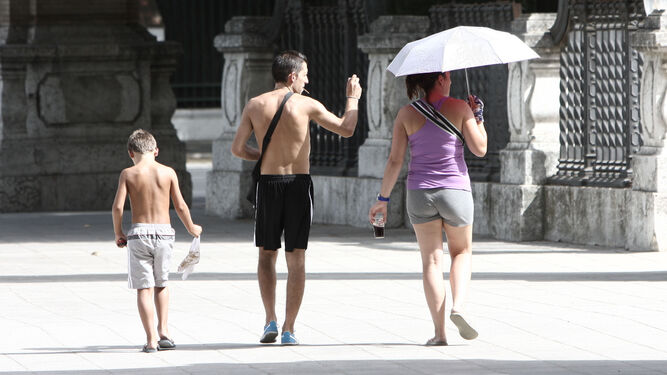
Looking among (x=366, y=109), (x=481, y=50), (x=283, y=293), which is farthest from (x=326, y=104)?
(x=481, y=50)

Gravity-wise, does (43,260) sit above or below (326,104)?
below

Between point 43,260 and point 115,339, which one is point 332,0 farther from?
point 115,339

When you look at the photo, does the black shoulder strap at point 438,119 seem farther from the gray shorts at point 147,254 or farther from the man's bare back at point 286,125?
the gray shorts at point 147,254

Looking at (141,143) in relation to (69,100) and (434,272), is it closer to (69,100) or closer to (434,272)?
(434,272)

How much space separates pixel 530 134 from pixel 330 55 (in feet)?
10.8

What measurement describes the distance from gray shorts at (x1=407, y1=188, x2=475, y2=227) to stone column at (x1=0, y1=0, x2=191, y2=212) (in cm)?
1011

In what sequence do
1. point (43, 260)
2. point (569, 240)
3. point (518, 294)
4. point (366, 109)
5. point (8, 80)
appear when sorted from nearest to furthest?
point (518, 294), point (43, 260), point (569, 240), point (366, 109), point (8, 80)

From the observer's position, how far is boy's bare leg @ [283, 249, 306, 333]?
7.80 m

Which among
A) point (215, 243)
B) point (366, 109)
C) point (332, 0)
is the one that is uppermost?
point (332, 0)

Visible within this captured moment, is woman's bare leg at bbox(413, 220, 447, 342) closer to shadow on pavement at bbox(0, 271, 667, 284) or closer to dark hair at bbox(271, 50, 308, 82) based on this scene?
dark hair at bbox(271, 50, 308, 82)

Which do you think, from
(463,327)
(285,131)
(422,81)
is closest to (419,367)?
(463,327)

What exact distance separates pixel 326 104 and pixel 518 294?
6612 mm

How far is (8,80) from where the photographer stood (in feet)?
56.4

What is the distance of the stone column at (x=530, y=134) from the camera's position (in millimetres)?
13188
